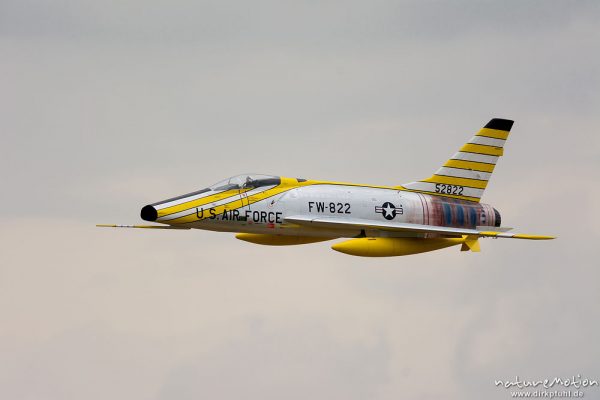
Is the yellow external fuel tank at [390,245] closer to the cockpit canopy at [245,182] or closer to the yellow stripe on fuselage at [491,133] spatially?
the cockpit canopy at [245,182]

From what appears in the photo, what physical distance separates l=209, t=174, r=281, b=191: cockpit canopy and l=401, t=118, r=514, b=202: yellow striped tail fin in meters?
7.51

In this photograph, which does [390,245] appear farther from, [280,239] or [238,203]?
[238,203]

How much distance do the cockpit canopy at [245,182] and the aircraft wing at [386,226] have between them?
1915 millimetres

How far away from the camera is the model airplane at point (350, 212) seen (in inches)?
2354

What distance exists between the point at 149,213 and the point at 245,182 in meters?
4.78

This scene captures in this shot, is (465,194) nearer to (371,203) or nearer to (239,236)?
(371,203)

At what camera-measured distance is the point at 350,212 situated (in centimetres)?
6178

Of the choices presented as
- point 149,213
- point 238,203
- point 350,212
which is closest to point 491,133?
point 350,212

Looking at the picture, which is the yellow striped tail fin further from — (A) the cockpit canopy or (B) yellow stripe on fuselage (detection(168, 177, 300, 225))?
(A) the cockpit canopy

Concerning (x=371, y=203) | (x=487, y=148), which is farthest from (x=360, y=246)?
(x=487, y=148)

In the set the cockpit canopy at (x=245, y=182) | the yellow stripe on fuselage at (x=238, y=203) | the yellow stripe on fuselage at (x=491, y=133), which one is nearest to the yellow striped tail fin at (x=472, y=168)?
the yellow stripe on fuselage at (x=491, y=133)

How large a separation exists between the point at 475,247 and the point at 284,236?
884cm

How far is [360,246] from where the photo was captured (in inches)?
2411

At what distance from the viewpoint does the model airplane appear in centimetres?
5978
